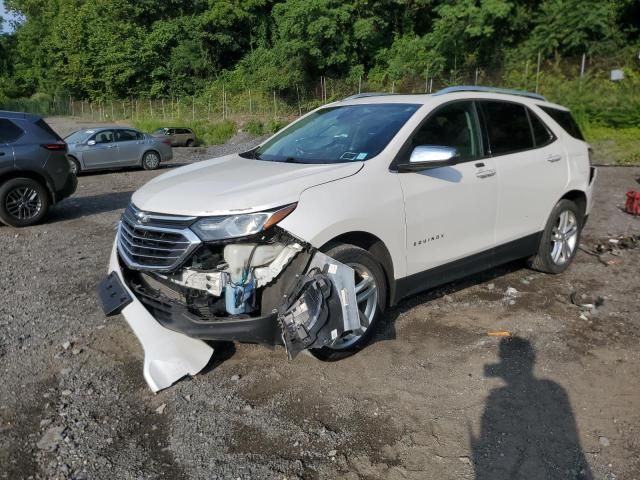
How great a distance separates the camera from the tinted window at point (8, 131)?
8516 mm

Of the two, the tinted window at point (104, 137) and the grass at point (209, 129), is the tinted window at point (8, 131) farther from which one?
the grass at point (209, 129)

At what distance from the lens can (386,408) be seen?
131 inches

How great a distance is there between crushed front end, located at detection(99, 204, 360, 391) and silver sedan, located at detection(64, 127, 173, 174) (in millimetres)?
13364

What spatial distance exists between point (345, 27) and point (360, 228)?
122ft

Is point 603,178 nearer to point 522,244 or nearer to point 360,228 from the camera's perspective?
point 522,244

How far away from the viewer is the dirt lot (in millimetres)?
2869

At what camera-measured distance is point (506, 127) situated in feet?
16.4

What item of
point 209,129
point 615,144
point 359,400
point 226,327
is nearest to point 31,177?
point 226,327

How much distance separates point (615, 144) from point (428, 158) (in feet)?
54.1

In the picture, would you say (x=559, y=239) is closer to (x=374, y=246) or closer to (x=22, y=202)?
(x=374, y=246)

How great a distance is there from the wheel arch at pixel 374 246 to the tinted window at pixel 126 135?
15.0 metres

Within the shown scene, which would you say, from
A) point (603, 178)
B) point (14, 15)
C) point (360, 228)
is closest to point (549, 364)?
point (360, 228)

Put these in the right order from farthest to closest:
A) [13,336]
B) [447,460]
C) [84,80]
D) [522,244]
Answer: [84,80], [522,244], [13,336], [447,460]

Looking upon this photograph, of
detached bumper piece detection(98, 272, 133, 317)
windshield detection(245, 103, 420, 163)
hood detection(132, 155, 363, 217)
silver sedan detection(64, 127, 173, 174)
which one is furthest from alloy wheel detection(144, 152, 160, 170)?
detached bumper piece detection(98, 272, 133, 317)
